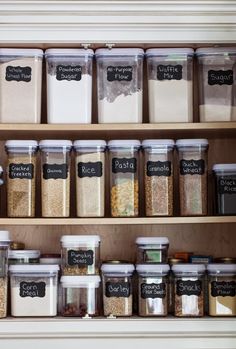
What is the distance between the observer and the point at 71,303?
240 centimetres

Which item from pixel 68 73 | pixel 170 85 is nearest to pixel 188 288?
pixel 170 85

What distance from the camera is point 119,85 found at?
8.00 ft

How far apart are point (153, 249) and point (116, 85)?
556mm

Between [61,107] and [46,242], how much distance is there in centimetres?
53

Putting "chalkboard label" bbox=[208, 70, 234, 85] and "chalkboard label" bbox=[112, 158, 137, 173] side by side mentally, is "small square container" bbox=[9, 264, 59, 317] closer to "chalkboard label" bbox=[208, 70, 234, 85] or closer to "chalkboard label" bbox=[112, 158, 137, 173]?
"chalkboard label" bbox=[112, 158, 137, 173]

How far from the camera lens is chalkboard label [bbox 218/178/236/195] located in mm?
2438

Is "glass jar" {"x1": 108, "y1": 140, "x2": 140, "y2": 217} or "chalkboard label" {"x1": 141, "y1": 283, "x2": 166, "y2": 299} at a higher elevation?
"glass jar" {"x1": 108, "y1": 140, "x2": 140, "y2": 217}

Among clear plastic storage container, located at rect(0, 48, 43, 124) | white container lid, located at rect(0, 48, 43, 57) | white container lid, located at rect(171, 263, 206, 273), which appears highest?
A: white container lid, located at rect(0, 48, 43, 57)

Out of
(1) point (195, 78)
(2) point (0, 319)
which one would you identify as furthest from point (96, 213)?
(1) point (195, 78)

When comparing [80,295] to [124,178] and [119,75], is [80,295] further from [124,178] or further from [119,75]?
[119,75]

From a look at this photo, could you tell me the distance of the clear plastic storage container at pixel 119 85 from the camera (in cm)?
243

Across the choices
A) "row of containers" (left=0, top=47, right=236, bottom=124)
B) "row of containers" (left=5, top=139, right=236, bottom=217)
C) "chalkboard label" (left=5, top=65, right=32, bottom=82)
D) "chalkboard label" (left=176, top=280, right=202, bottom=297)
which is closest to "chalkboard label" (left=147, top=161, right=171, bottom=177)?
"row of containers" (left=5, top=139, right=236, bottom=217)

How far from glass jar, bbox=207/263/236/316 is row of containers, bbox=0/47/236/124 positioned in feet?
1.60

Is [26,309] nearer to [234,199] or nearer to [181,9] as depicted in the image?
[234,199]
